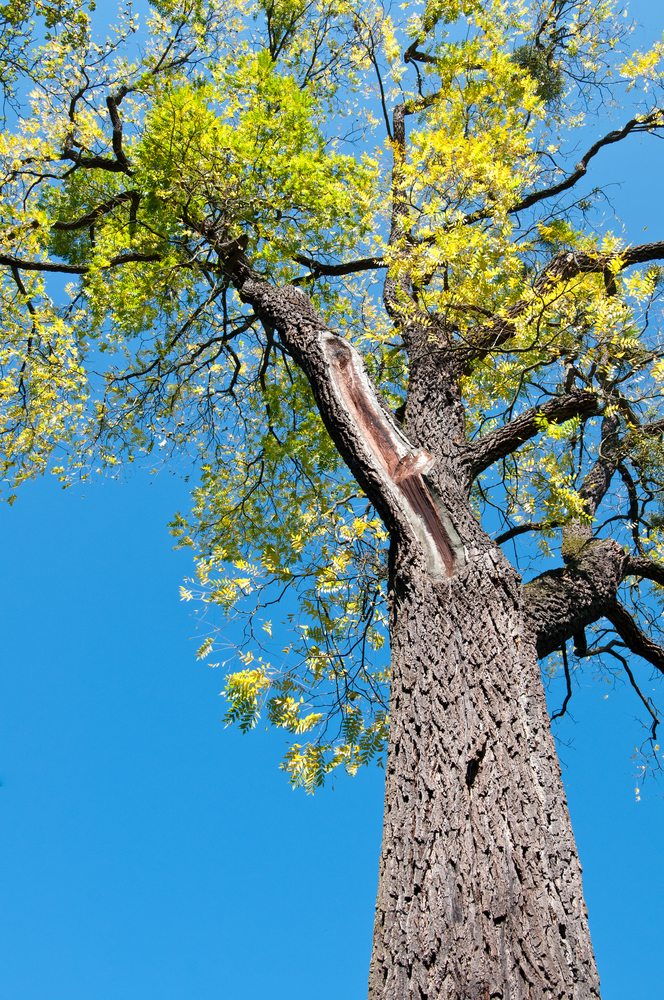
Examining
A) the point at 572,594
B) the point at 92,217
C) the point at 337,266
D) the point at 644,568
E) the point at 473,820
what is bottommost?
the point at 473,820

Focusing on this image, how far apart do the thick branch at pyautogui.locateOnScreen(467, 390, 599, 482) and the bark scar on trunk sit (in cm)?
58

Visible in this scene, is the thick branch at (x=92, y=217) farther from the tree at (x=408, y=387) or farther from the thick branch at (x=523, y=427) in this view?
the thick branch at (x=523, y=427)

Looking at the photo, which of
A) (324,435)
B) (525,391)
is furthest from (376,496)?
(324,435)

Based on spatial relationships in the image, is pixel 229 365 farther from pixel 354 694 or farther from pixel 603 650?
pixel 603 650

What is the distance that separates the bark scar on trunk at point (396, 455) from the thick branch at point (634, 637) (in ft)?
5.94

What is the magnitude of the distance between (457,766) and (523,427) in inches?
87.2

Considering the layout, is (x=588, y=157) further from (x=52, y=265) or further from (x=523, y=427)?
(x=52, y=265)

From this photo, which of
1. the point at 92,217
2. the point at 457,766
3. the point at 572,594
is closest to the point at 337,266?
the point at 92,217

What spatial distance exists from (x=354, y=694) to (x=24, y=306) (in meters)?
4.93

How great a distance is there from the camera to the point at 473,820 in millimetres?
2092

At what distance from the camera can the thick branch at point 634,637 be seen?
13.9 ft

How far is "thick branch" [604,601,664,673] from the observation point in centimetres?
422

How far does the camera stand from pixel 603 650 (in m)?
4.81

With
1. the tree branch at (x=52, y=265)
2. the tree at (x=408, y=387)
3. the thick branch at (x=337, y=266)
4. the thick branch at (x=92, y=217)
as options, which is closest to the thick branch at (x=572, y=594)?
the tree at (x=408, y=387)
